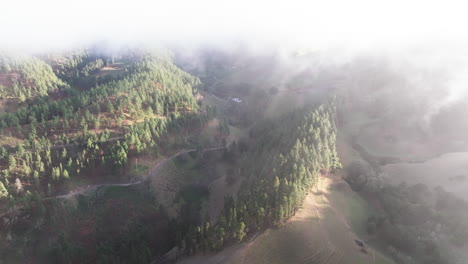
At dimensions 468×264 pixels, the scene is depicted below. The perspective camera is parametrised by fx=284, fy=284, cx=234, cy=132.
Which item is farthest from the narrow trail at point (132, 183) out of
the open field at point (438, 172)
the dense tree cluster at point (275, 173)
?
the open field at point (438, 172)

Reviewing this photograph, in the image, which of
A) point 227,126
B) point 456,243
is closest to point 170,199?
point 227,126

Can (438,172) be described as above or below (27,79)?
below

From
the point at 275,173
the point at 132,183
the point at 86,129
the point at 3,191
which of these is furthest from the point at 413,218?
the point at 3,191

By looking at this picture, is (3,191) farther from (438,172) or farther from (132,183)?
(438,172)

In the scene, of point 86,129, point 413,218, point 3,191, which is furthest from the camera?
point 86,129

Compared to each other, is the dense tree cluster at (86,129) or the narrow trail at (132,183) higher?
the dense tree cluster at (86,129)

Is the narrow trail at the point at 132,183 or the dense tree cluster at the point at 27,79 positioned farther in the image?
the dense tree cluster at the point at 27,79

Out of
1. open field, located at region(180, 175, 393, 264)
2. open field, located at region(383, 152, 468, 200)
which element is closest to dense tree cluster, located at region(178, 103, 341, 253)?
open field, located at region(180, 175, 393, 264)

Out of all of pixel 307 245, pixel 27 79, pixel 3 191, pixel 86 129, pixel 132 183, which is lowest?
pixel 132 183

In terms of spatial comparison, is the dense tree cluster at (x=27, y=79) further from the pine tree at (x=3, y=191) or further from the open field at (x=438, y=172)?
the open field at (x=438, y=172)

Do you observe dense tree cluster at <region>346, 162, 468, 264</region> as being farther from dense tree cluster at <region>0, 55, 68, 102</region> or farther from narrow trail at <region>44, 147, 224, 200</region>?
dense tree cluster at <region>0, 55, 68, 102</region>

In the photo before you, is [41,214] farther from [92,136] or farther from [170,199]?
[170,199]
